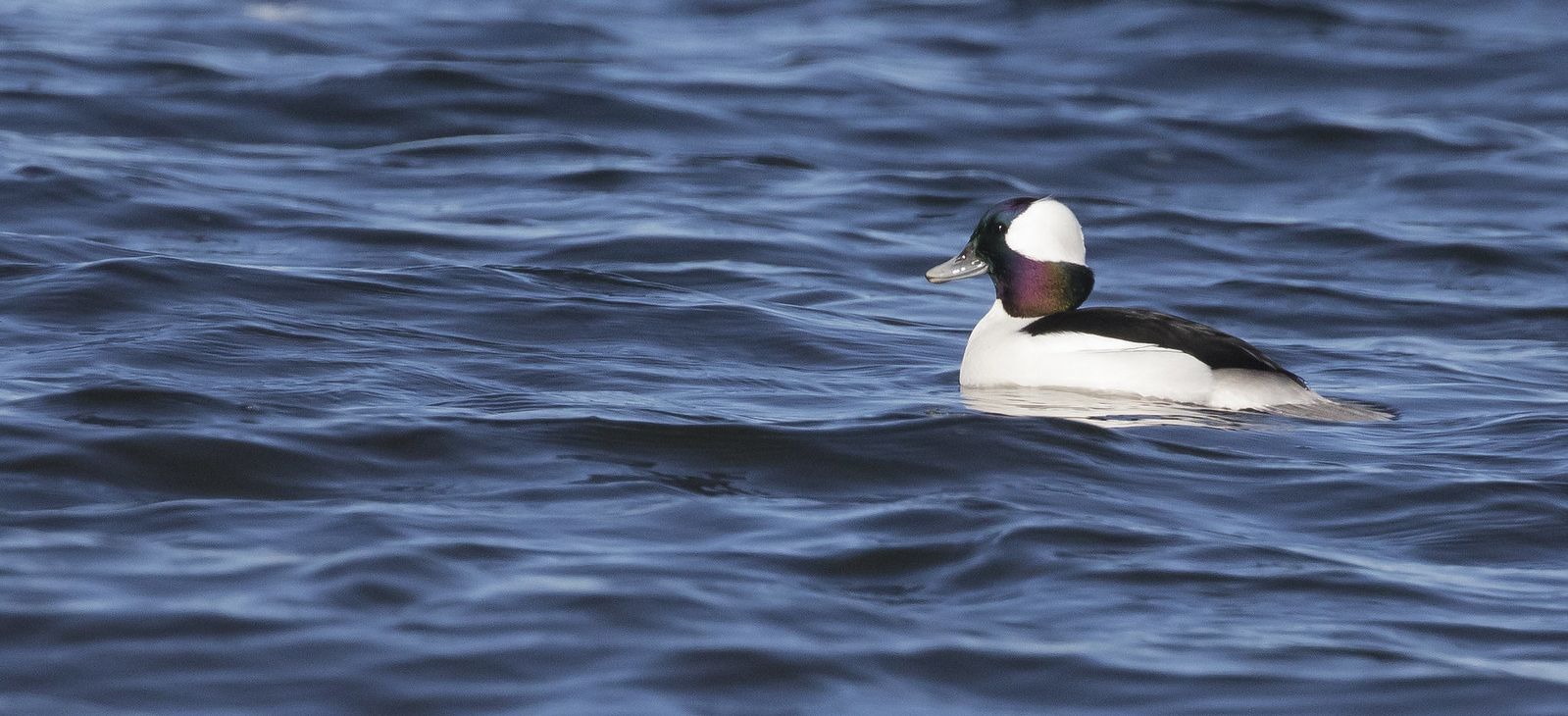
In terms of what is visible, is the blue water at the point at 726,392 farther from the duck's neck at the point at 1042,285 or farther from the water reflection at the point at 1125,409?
the duck's neck at the point at 1042,285

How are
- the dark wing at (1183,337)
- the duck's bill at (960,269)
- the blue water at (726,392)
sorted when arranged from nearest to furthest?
the blue water at (726,392), the dark wing at (1183,337), the duck's bill at (960,269)

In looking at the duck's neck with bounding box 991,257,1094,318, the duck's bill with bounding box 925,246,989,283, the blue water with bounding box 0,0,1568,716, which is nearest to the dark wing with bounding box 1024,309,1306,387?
the blue water with bounding box 0,0,1568,716

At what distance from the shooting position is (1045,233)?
8.26 m

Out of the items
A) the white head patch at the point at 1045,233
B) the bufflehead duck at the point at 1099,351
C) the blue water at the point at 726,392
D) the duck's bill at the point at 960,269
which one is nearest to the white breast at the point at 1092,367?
the bufflehead duck at the point at 1099,351

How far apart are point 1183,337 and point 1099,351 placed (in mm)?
324

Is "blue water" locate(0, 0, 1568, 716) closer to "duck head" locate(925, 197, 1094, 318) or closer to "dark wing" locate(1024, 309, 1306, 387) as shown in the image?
"dark wing" locate(1024, 309, 1306, 387)

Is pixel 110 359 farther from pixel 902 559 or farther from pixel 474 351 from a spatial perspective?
pixel 902 559

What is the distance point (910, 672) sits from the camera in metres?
4.70

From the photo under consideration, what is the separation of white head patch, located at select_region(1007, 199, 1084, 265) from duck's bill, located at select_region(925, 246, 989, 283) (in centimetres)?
24

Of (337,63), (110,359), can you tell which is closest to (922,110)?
(337,63)

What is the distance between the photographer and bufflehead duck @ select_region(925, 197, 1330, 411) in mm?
7695

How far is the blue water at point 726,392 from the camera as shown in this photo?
15.7 ft

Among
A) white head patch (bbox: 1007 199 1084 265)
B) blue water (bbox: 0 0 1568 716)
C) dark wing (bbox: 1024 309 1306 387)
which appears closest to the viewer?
blue water (bbox: 0 0 1568 716)

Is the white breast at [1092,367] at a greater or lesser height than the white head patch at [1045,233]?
lesser
